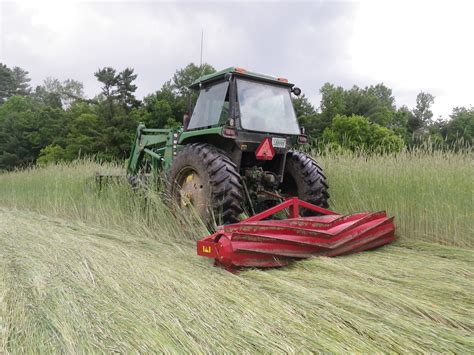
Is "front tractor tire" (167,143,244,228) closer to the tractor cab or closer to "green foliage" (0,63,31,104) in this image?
Answer: the tractor cab

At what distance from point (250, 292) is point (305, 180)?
8.55 ft

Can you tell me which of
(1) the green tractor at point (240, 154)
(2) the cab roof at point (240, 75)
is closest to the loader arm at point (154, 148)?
(1) the green tractor at point (240, 154)

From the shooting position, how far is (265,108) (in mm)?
4871

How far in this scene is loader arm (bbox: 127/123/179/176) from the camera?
5.75 m

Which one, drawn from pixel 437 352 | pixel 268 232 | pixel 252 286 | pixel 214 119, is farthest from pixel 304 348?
pixel 214 119

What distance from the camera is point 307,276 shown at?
8.85ft

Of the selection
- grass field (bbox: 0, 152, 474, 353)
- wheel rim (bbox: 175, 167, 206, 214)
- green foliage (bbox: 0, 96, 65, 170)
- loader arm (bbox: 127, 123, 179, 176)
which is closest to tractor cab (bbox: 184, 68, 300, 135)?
loader arm (bbox: 127, 123, 179, 176)

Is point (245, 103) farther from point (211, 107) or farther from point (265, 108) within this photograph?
point (211, 107)

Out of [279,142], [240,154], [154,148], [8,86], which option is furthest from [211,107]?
[8,86]

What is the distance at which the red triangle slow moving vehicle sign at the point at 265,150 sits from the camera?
173 inches

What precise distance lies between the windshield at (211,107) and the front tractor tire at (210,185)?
59 cm

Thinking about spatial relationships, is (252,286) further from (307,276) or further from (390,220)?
(390,220)

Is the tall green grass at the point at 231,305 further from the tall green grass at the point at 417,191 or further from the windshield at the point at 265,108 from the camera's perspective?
the windshield at the point at 265,108

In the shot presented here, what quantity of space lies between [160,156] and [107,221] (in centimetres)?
128
